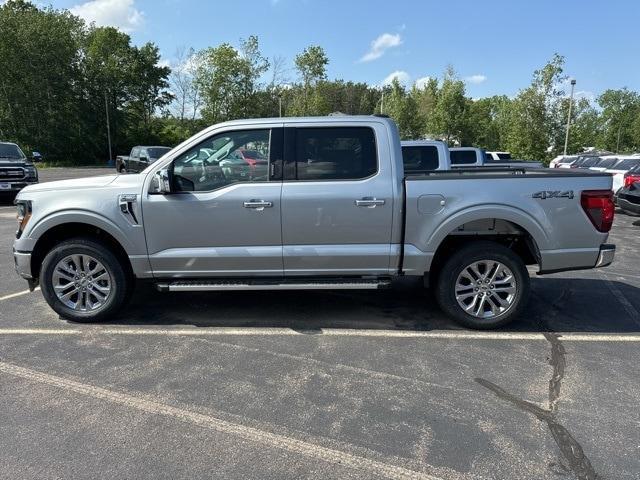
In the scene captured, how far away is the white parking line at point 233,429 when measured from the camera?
2.81m

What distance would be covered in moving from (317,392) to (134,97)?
58632 millimetres

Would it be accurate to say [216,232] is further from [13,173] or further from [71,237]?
[13,173]

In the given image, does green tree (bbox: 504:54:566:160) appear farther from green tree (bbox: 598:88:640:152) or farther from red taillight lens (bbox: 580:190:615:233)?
green tree (bbox: 598:88:640:152)

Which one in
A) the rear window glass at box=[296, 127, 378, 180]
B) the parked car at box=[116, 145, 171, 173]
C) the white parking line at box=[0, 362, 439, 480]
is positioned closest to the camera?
the white parking line at box=[0, 362, 439, 480]

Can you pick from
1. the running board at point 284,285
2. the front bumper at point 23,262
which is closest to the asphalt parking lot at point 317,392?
the running board at point 284,285

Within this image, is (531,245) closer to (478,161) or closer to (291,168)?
(291,168)

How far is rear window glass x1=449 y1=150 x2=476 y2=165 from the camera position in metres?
13.9

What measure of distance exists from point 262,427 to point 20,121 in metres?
50.5

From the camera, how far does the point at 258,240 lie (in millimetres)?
4844

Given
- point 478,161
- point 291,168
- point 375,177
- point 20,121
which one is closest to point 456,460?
point 375,177

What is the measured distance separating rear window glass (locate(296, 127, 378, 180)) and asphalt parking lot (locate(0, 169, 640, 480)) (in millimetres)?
1556

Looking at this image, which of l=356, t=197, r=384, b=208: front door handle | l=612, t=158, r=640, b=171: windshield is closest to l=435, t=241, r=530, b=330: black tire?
l=356, t=197, r=384, b=208: front door handle

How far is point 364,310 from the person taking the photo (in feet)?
18.3

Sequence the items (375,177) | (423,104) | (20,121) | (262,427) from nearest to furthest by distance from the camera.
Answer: (262,427)
(375,177)
(20,121)
(423,104)
